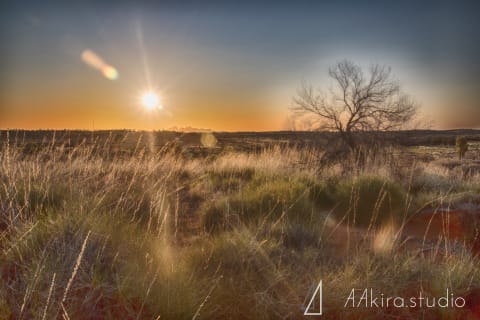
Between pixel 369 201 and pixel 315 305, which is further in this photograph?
pixel 369 201

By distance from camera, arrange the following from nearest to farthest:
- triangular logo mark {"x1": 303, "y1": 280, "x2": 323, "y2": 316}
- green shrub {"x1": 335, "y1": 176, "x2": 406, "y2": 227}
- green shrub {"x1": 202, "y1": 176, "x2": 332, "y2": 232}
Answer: triangular logo mark {"x1": 303, "y1": 280, "x2": 323, "y2": 316}
green shrub {"x1": 202, "y1": 176, "x2": 332, "y2": 232}
green shrub {"x1": 335, "y1": 176, "x2": 406, "y2": 227}

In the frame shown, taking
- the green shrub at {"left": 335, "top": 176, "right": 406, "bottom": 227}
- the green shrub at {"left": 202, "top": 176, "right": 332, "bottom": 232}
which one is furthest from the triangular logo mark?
the green shrub at {"left": 335, "top": 176, "right": 406, "bottom": 227}

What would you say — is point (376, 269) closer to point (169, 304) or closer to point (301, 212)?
point (169, 304)

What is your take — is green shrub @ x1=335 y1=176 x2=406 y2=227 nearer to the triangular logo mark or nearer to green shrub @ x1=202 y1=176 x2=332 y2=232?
green shrub @ x1=202 y1=176 x2=332 y2=232

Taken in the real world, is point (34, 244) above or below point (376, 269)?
above

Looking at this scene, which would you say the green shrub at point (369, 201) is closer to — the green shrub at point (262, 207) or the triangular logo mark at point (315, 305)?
the green shrub at point (262, 207)

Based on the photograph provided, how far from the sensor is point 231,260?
3625 millimetres

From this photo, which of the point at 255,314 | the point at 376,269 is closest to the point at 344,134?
the point at 376,269

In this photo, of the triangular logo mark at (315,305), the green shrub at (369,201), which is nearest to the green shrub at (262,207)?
the green shrub at (369,201)

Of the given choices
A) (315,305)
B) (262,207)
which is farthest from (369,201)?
(315,305)

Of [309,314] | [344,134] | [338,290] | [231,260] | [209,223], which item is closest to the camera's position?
[309,314]

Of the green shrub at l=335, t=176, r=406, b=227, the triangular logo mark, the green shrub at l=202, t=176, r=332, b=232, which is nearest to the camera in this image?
the triangular logo mark

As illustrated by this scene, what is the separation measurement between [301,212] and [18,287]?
428cm

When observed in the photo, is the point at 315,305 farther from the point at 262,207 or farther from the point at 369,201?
the point at 369,201
